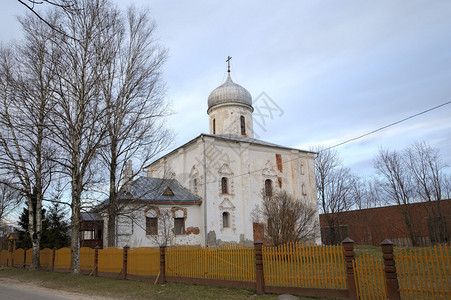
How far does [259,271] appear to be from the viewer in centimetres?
941

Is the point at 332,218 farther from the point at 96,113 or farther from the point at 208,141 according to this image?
the point at 96,113

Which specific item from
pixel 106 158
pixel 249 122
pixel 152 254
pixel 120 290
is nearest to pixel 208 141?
pixel 249 122

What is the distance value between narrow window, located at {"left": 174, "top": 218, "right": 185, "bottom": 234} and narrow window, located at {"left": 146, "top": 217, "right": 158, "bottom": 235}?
4.27ft

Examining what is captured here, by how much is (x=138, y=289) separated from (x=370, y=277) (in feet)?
23.2

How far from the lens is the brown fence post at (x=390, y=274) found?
7.24 m

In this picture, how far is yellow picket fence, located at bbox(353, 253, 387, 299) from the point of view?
296 inches

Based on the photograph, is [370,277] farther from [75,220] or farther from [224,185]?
[224,185]

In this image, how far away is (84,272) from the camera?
50.9 feet

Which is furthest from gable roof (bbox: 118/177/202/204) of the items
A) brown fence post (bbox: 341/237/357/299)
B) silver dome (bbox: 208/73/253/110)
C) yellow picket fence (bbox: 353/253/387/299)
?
yellow picket fence (bbox: 353/253/387/299)

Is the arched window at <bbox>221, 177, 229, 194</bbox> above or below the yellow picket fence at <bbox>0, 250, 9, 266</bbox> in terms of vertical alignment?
above

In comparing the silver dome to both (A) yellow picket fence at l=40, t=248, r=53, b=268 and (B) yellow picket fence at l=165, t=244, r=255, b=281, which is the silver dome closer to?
(A) yellow picket fence at l=40, t=248, r=53, b=268

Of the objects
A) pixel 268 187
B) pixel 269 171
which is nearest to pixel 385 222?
pixel 268 187

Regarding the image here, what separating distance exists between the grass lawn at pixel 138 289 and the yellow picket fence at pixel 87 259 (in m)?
1.19

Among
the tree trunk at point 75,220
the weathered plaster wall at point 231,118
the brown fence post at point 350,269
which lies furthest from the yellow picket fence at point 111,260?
the weathered plaster wall at point 231,118
